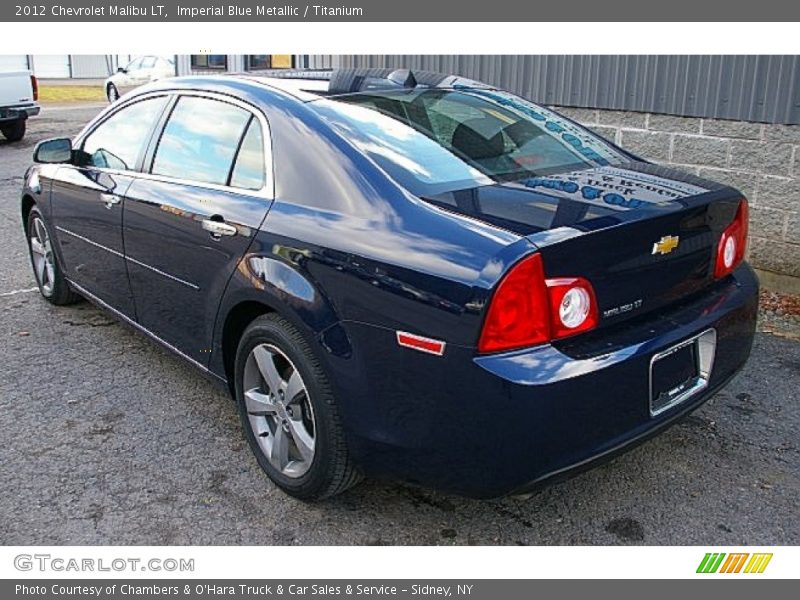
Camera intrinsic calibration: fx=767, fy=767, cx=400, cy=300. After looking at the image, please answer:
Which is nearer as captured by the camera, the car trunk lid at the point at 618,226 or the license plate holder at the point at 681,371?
the car trunk lid at the point at 618,226

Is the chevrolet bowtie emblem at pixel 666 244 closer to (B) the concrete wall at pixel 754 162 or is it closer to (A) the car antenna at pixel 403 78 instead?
(A) the car antenna at pixel 403 78

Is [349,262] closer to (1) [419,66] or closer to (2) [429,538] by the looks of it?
(2) [429,538]

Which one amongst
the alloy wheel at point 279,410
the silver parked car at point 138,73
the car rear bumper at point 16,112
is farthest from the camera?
the silver parked car at point 138,73

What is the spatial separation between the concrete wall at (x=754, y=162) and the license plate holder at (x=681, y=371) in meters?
3.01

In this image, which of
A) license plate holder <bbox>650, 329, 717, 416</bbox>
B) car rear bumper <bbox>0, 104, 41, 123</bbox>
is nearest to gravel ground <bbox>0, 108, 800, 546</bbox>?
license plate holder <bbox>650, 329, 717, 416</bbox>

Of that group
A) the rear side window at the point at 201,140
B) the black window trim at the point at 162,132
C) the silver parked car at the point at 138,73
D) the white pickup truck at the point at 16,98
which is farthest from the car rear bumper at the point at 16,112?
the rear side window at the point at 201,140

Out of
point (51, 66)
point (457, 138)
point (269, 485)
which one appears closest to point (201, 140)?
point (457, 138)

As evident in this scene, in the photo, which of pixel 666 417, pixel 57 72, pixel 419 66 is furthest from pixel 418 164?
pixel 57 72

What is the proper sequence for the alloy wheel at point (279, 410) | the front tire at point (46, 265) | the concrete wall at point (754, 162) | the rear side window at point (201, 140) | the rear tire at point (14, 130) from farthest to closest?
the rear tire at point (14, 130), the concrete wall at point (754, 162), the front tire at point (46, 265), the rear side window at point (201, 140), the alloy wheel at point (279, 410)

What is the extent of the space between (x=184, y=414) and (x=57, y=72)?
3693cm

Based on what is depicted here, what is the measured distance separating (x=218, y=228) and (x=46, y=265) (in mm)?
2668

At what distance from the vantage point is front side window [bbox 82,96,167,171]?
3.95 m

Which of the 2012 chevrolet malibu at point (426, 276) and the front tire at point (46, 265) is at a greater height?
the 2012 chevrolet malibu at point (426, 276)

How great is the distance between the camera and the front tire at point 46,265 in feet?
16.6
